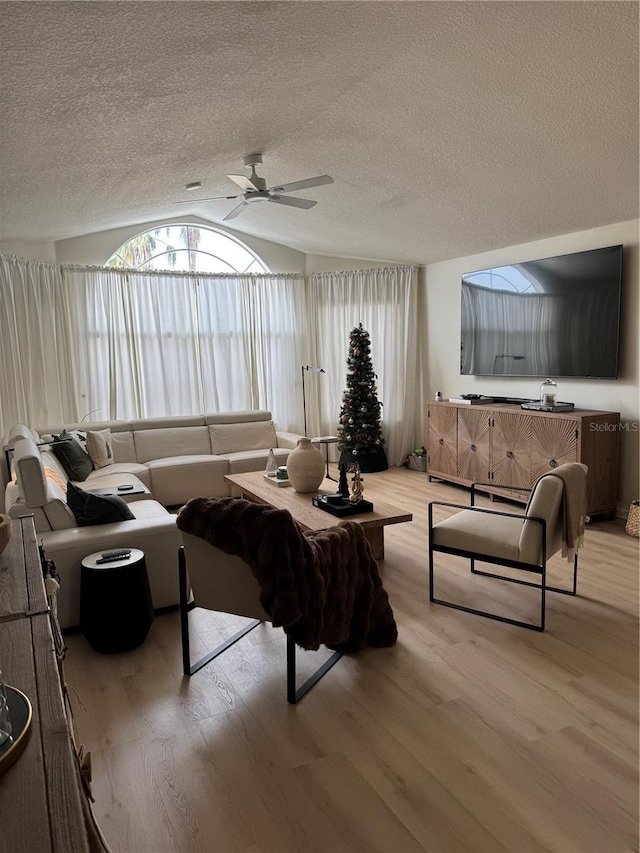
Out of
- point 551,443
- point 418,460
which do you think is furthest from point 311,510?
point 418,460

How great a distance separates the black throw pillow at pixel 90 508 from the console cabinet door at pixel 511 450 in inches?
134

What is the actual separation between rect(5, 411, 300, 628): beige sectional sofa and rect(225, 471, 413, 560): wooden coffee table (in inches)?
28.4

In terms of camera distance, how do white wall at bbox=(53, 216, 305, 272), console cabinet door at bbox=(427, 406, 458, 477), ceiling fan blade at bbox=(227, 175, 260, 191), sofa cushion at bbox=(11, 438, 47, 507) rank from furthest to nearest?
white wall at bbox=(53, 216, 305, 272) < console cabinet door at bbox=(427, 406, 458, 477) < ceiling fan blade at bbox=(227, 175, 260, 191) < sofa cushion at bbox=(11, 438, 47, 507)

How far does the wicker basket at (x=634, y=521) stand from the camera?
4.52m

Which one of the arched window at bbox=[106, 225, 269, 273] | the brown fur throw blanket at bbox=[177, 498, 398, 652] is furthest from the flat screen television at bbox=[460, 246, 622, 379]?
the brown fur throw blanket at bbox=[177, 498, 398, 652]

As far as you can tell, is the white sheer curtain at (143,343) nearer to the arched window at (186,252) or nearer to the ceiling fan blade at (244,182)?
the arched window at (186,252)

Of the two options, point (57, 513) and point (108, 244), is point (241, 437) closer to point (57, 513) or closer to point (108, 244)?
point (108, 244)

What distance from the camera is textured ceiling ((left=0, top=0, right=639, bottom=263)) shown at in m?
2.48

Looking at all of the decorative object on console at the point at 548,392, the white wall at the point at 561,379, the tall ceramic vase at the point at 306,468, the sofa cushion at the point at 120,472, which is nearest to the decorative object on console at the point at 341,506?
the tall ceramic vase at the point at 306,468

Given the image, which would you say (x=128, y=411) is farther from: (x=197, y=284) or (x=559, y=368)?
(x=559, y=368)

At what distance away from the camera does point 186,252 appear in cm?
723

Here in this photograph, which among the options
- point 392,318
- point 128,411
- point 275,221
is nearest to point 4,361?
point 128,411

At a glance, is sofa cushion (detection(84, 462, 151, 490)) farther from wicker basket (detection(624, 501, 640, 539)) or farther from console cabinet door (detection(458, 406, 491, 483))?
wicker basket (detection(624, 501, 640, 539))

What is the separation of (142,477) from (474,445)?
3189mm
